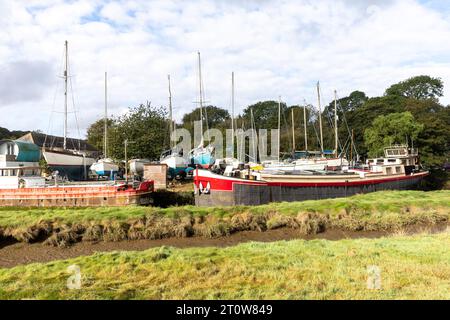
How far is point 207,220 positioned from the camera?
2225cm

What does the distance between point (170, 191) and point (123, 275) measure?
24.1 m

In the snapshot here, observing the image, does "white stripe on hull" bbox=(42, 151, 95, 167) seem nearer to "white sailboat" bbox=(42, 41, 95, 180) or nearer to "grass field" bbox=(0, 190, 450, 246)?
"white sailboat" bbox=(42, 41, 95, 180)

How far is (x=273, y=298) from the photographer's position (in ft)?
26.7

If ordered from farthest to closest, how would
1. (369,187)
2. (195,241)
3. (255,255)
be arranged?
(369,187) < (195,241) < (255,255)

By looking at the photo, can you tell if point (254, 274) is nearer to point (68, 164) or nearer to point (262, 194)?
point (262, 194)

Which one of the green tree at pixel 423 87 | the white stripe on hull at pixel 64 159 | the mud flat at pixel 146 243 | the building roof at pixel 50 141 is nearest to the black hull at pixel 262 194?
the mud flat at pixel 146 243

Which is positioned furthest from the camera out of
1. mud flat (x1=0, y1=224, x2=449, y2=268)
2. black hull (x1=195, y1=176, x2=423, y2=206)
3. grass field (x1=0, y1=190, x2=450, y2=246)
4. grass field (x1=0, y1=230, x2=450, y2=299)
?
black hull (x1=195, y1=176, x2=423, y2=206)

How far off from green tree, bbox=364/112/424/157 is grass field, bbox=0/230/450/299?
46.3 metres

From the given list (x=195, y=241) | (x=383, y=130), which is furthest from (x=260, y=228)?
(x=383, y=130)

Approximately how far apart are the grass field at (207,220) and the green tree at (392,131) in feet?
113

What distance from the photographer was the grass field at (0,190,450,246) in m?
20.6

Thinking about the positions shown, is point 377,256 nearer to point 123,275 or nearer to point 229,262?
point 229,262

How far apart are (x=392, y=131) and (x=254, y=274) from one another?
54762 millimetres

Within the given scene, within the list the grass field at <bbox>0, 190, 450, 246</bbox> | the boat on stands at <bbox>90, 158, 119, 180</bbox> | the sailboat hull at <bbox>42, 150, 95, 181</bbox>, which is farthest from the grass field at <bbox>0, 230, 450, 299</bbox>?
the boat on stands at <bbox>90, 158, 119, 180</bbox>
